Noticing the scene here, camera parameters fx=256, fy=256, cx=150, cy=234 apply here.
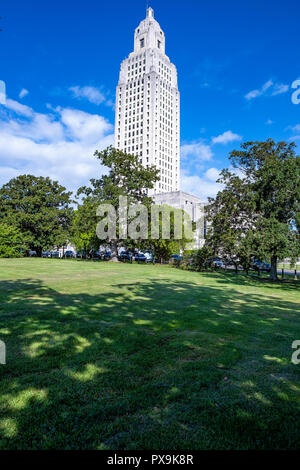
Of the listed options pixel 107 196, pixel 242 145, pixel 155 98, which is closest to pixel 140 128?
pixel 155 98

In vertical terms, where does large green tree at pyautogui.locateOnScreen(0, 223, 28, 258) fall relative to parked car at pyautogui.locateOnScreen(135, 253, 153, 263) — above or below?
above

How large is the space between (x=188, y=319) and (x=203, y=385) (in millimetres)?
3119

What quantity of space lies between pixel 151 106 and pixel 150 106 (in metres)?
0.75

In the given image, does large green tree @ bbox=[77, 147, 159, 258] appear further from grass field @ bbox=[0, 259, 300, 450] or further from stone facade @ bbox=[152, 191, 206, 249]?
stone facade @ bbox=[152, 191, 206, 249]

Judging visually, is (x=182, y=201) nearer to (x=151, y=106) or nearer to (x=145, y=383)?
(x=151, y=106)

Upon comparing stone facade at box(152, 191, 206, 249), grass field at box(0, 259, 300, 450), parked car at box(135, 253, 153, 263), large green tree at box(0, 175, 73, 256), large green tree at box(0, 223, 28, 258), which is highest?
stone facade at box(152, 191, 206, 249)

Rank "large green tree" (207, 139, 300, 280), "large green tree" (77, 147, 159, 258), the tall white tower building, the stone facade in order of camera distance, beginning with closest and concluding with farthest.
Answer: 1. "large green tree" (207, 139, 300, 280)
2. "large green tree" (77, 147, 159, 258)
3. the stone facade
4. the tall white tower building

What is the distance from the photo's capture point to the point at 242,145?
75.8 feet

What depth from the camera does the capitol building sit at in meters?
126

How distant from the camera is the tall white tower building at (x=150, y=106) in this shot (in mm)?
126375

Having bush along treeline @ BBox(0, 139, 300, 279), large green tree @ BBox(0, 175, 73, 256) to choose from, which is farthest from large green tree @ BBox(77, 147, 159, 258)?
large green tree @ BBox(0, 175, 73, 256)

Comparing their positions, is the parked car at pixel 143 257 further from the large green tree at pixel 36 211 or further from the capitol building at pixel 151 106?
the capitol building at pixel 151 106

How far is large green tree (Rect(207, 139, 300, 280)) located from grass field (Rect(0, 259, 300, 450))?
1202cm

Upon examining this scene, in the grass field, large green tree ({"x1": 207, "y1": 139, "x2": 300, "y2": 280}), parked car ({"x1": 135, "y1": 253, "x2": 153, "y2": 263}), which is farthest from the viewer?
parked car ({"x1": 135, "y1": 253, "x2": 153, "y2": 263})
